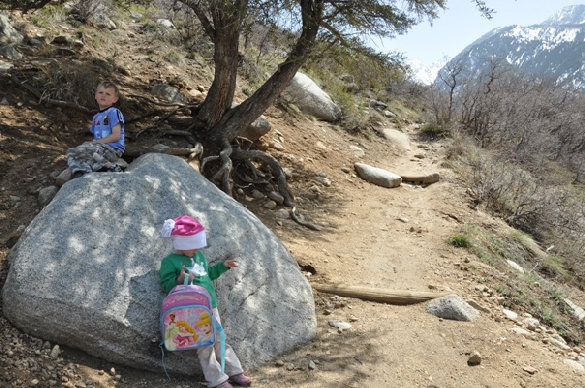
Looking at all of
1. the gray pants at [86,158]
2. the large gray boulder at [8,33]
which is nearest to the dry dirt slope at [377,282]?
the gray pants at [86,158]

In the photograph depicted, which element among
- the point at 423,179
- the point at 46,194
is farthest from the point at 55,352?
the point at 423,179

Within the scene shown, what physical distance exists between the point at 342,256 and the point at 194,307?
114 inches

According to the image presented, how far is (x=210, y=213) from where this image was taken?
13.1 feet

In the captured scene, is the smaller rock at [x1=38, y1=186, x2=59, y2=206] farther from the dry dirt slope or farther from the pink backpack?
the pink backpack

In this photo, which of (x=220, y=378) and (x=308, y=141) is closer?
(x=220, y=378)

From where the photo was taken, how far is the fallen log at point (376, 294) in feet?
14.6

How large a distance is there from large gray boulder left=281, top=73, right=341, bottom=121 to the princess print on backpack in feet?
27.9

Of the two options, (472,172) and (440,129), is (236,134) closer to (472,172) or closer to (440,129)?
(472,172)

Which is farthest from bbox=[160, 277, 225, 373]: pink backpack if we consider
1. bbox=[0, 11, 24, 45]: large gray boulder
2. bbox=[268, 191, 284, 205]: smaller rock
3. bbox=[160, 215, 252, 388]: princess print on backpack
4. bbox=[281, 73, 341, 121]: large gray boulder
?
bbox=[281, 73, 341, 121]: large gray boulder

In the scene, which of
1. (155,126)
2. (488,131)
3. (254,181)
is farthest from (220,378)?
(488,131)

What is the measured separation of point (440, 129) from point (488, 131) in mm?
1621

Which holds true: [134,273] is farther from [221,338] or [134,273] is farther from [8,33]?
[8,33]

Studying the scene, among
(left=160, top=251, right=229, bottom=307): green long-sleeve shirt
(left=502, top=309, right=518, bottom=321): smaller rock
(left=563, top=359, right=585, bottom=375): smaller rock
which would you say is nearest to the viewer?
(left=160, top=251, right=229, bottom=307): green long-sleeve shirt

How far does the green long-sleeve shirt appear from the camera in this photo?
10.1ft
